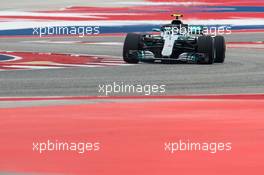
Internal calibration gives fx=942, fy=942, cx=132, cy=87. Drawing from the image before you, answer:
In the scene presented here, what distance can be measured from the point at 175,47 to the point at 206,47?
2.29ft

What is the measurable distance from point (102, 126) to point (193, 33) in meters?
10.2

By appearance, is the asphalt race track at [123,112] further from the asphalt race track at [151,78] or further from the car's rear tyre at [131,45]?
the car's rear tyre at [131,45]

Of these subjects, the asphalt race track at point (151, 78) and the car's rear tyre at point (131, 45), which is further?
Result: the car's rear tyre at point (131, 45)

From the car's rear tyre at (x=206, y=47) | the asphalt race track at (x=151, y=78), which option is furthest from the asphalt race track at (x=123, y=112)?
the car's rear tyre at (x=206, y=47)

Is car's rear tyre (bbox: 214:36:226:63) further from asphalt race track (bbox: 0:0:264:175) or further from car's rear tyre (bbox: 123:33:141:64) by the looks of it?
car's rear tyre (bbox: 123:33:141:64)

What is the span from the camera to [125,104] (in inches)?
499

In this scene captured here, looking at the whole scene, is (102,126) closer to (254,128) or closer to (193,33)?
(254,128)

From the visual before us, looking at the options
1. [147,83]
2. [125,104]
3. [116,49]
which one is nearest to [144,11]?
[116,49]

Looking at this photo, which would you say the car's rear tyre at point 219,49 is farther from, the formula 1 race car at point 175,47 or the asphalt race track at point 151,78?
the asphalt race track at point 151,78

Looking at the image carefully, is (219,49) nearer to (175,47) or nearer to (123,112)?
(175,47)

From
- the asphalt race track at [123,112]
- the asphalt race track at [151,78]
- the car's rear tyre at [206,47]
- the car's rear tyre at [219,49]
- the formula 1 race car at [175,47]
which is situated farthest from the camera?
the car's rear tyre at [219,49]

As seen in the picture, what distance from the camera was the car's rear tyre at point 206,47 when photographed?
760 inches

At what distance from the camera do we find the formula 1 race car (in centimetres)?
1947

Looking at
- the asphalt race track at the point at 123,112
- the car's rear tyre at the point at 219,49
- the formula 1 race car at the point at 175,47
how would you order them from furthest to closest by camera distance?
the car's rear tyre at the point at 219,49, the formula 1 race car at the point at 175,47, the asphalt race track at the point at 123,112
